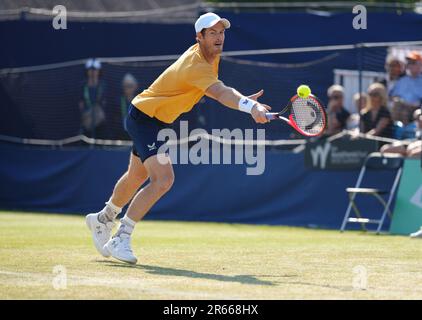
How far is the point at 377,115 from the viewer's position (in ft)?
46.6

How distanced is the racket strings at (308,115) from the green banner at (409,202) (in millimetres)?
5103

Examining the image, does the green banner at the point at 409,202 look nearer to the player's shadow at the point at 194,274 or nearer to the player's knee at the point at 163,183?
the player's knee at the point at 163,183

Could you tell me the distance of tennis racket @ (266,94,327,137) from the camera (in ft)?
28.0

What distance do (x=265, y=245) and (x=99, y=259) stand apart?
8.55 ft

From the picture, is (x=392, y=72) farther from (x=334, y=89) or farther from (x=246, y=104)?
(x=246, y=104)

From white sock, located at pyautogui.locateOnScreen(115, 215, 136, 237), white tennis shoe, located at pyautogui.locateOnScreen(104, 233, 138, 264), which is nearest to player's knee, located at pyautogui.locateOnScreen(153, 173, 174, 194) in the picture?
Result: white sock, located at pyautogui.locateOnScreen(115, 215, 136, 237)

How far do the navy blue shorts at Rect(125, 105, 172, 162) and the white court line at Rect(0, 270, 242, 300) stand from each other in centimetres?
160

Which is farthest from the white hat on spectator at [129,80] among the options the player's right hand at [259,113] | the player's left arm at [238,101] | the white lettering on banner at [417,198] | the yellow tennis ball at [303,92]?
the player's right hand at [259,113]

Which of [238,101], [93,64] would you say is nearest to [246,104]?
[238,101]

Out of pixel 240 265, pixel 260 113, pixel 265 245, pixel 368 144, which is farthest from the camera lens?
pixel 368 144

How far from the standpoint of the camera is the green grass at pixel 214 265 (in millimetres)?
6852

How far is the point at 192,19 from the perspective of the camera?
60.1 feet

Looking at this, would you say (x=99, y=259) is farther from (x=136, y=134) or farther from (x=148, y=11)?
(x=148, y=11)

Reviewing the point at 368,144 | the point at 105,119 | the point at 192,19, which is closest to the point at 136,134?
the point at 368,144
